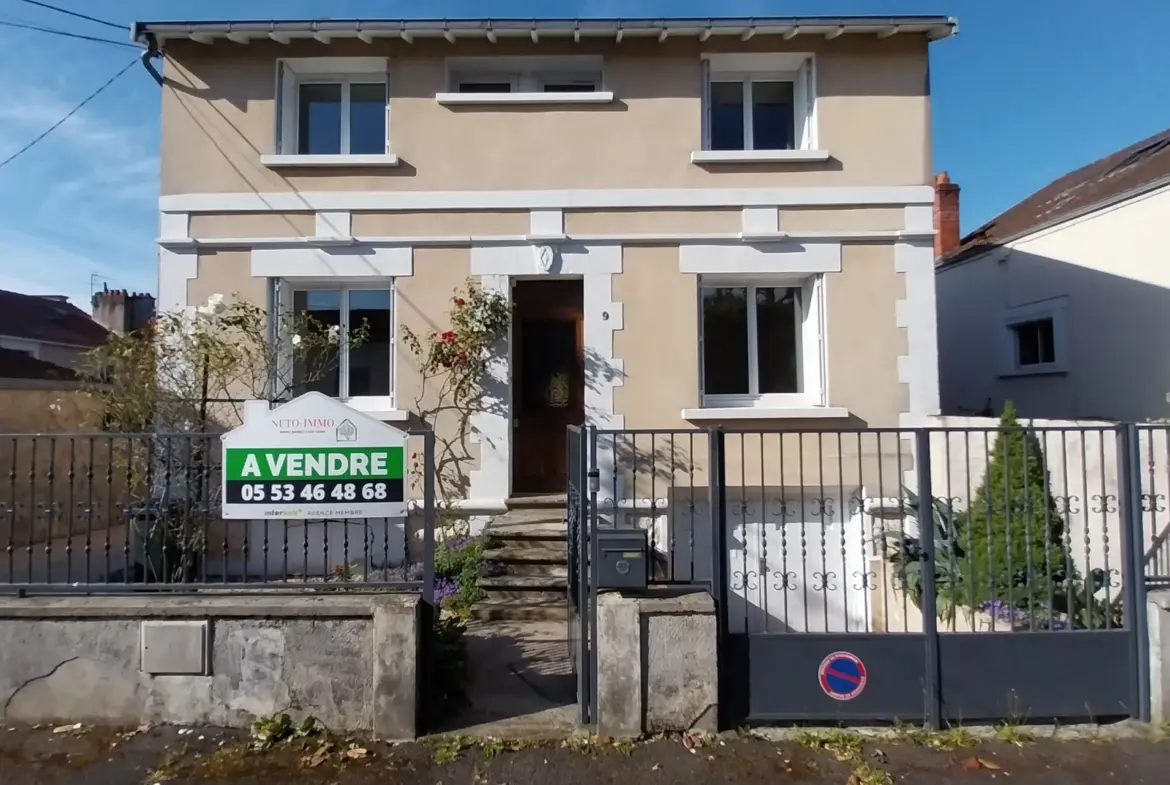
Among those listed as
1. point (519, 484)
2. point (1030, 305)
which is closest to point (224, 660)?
point (519, 484)

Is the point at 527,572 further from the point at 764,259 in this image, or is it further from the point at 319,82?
the point at 319,82

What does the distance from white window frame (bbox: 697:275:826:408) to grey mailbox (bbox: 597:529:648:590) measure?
3.39 meters

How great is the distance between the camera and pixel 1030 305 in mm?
10844

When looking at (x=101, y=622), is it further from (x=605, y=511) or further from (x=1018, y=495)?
(x=1018, y=495)

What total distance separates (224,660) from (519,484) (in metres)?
3.96

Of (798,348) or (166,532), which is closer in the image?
(166,532)

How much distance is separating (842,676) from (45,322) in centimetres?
2602

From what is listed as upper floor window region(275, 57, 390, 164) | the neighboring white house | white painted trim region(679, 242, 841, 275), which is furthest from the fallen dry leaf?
the neighboring white house

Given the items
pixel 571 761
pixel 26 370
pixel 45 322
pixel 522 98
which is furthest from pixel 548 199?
pixel 45 322

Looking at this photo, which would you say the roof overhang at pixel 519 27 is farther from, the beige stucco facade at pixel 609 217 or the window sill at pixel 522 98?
the window sill at pixel 522 98

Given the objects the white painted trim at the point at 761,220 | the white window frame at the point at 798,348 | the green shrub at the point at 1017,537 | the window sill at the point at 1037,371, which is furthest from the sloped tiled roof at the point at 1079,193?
the green shrub at the point at 1017,537

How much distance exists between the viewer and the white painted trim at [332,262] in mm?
7227

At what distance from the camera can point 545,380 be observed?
786cm

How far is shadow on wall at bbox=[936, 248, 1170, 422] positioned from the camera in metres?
8.97
